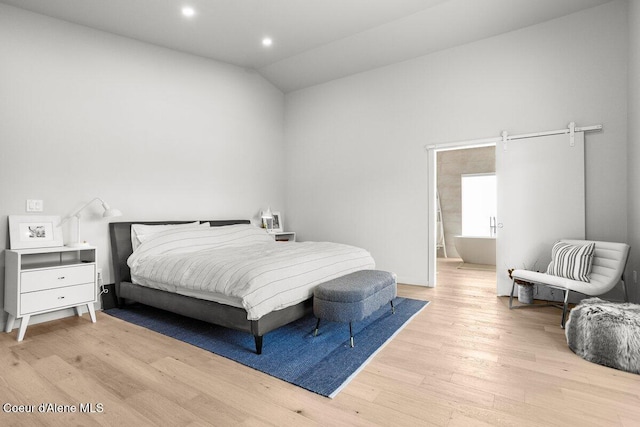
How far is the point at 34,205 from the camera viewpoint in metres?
3.15

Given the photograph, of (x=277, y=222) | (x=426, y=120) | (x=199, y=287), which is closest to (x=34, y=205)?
(x=199, y=287)

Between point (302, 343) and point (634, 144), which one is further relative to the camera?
point (634, 144)

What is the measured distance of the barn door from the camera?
367 cm

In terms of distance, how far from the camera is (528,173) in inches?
155

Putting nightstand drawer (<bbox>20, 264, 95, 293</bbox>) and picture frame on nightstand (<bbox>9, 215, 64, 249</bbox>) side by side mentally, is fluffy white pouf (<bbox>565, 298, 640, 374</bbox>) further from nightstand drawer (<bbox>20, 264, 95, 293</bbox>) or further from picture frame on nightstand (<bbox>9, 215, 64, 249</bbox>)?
picture frame on nightstand (<bbox>9, 215, 64, 249</bbox>)

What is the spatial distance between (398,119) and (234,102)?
2.51 m

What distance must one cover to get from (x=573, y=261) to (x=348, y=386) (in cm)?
272

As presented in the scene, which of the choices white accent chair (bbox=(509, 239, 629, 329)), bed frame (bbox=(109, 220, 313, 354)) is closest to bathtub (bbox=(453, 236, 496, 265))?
white accent chair (bbox=(509, 239, 629, 329))

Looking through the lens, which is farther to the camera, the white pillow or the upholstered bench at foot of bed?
the white pillow

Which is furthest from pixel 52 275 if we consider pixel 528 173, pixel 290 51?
pixel 528 173

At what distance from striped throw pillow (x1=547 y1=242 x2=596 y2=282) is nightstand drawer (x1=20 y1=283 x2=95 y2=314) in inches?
182

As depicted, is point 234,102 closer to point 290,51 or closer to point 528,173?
point 290,51

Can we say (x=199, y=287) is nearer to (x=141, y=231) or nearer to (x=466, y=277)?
(x=141, y=231)

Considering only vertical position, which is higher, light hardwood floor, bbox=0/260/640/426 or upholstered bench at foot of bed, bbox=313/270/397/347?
upholstered bench at foot of bed, bbox=313/270/397/347
